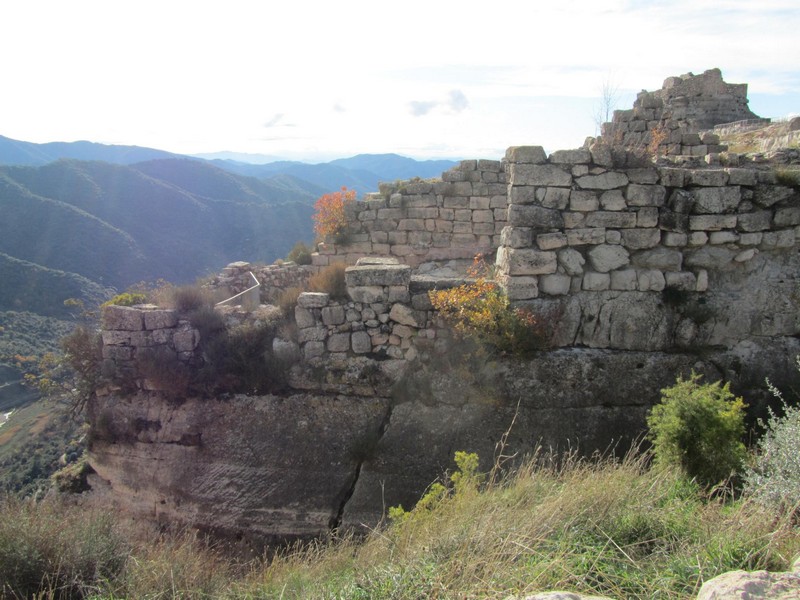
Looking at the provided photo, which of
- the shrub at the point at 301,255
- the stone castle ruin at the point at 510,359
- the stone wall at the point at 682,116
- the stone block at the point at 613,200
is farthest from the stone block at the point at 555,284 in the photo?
the shrub at the point at 301,255

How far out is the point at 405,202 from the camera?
10.3 meters

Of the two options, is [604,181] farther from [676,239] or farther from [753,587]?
[753,587]

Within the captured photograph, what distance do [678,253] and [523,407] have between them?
2335mm

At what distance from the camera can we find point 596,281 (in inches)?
227

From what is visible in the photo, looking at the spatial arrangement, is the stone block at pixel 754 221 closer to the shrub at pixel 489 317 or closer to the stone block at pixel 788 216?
the stone block at pixel 788 216

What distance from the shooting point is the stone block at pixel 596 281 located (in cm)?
575

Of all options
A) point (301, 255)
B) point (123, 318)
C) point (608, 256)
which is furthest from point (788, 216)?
point (301, 255)

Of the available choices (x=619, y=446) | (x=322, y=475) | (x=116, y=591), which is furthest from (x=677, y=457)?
(x=116, y=591)

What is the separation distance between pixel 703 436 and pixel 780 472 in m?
0.58

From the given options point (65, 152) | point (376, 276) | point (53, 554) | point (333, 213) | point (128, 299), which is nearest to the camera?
point (53, 554)

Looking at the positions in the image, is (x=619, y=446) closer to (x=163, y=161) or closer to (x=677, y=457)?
(x=677, y=457)

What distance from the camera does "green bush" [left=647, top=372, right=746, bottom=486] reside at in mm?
4152

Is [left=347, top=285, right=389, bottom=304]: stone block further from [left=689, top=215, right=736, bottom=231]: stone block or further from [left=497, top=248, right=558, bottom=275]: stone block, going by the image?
[left=689, top=215, right=736, bottom=231]: stone block

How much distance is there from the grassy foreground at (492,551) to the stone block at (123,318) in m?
1.94
